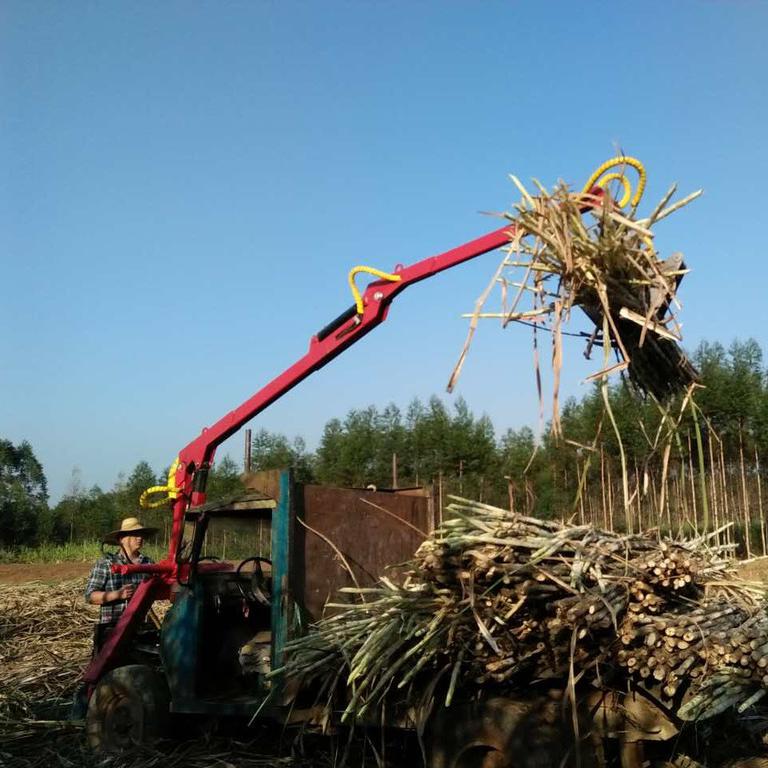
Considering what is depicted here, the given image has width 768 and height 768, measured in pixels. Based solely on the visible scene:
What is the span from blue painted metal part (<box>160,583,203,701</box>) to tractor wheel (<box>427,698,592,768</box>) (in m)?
1.89

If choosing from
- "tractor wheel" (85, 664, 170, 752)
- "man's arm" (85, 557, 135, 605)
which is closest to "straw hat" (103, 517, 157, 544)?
"man's arm" (85, 557, 135, 605)

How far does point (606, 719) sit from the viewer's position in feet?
13.5

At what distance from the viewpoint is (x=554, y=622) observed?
4.02m

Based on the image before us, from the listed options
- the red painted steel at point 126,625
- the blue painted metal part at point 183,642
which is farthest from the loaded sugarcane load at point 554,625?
the red painted steel at point 126,625

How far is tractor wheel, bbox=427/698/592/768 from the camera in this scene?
166 inches

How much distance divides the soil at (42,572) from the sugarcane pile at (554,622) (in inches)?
643

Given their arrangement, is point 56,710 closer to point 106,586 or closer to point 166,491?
point 106,586

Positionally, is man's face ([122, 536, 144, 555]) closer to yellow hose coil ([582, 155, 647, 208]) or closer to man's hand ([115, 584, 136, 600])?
man's hand ([115, 584, 136, 600])

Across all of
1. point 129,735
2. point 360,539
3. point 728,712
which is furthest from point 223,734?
point 728,712

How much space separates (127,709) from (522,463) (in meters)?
20.8

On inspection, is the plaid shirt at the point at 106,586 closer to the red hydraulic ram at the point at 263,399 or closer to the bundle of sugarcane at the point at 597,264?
the red hydraulic ram at the point at 263,399

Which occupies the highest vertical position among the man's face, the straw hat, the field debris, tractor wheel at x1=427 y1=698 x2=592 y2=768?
the straw hat

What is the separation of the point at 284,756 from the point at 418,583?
1.92 meters

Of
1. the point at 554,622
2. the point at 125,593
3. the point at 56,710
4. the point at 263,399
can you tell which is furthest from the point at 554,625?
the point at 56,710
